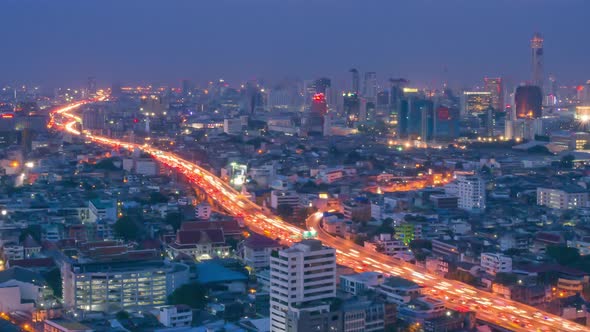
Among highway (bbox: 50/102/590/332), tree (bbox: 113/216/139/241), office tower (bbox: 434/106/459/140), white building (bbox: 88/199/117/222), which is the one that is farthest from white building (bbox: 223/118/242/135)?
tree (bbox: 113/216/139/241)

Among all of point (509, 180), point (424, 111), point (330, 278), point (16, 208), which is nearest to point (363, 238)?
point (330, 278)

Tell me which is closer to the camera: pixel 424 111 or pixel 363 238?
pixel 363 238

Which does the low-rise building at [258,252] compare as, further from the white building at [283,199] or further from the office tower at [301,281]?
the white building at [283,199]

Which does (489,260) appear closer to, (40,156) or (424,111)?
(40,156)

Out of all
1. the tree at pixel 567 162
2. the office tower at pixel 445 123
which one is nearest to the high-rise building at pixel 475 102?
the office tower at pixel 445 123

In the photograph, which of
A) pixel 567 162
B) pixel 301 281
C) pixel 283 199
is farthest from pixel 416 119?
pixel 301 281

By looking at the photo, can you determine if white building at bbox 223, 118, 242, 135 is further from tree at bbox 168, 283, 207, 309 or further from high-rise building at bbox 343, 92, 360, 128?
tree at bbox 168, 283, 207, 309

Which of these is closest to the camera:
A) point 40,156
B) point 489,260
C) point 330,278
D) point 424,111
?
point 330,278
